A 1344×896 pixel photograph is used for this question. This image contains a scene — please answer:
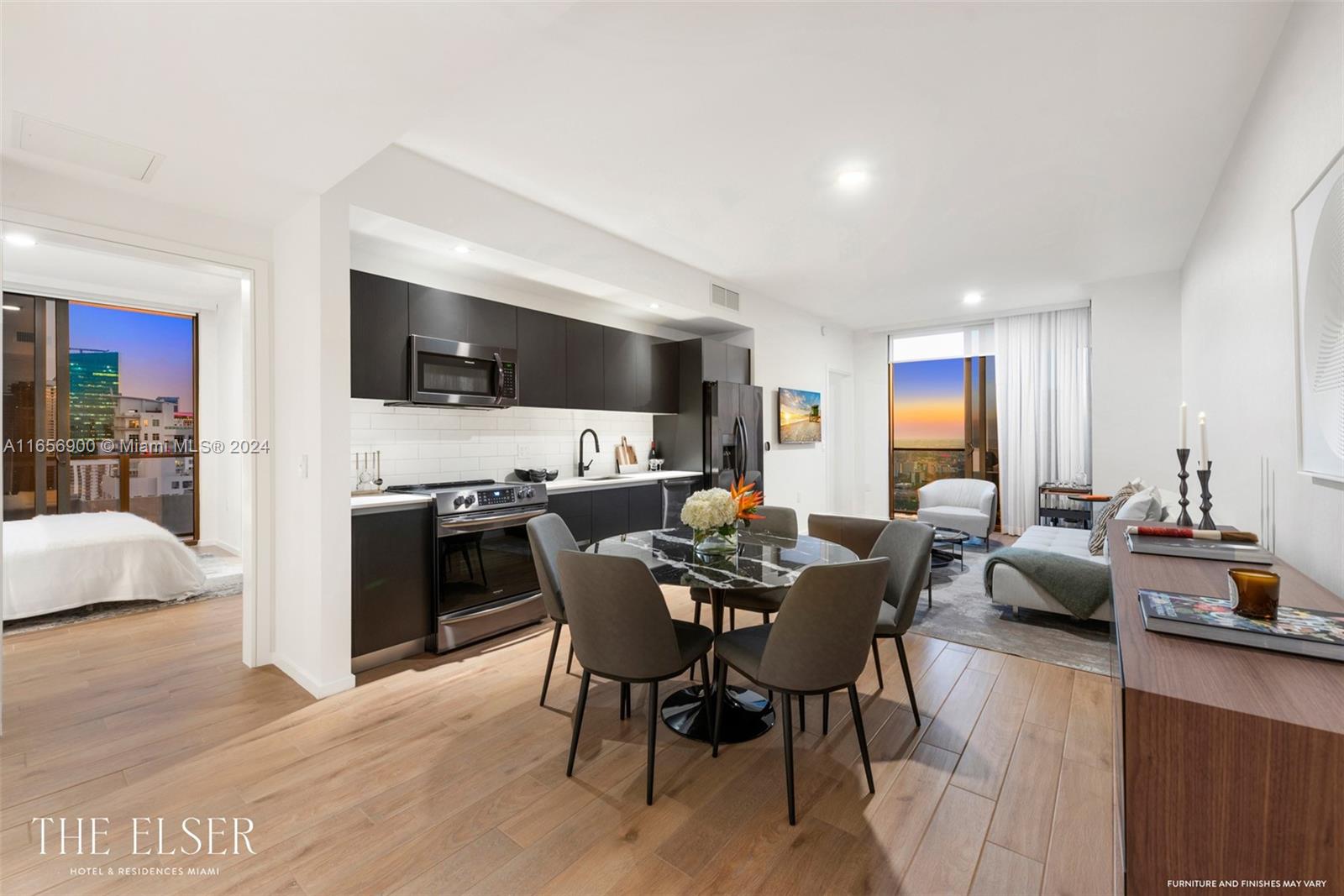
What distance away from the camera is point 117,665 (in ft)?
10.2

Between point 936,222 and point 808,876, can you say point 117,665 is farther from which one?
point 936,222

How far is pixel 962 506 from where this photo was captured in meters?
6.30

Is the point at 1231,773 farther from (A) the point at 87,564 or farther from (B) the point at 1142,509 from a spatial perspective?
(A) the point at 87,564

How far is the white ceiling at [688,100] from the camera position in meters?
1.71

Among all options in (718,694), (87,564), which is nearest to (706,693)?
(718,694)

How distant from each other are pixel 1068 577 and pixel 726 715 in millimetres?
2465

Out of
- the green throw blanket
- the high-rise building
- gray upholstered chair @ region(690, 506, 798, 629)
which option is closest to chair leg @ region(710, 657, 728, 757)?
gray upholstered chair @ region(690, 506, 798, 629)

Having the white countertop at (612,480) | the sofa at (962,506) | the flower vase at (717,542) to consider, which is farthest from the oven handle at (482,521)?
the sofa at (962,506)

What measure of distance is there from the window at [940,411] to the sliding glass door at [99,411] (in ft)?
27.9

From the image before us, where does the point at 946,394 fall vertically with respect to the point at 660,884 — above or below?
above

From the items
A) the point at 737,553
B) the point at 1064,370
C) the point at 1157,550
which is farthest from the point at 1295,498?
the point at 1064,370

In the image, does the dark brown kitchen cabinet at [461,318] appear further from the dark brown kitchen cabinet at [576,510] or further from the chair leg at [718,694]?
the chair leg at [718,694]

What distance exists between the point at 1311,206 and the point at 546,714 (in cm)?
329

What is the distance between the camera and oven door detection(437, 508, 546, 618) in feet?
10.7
